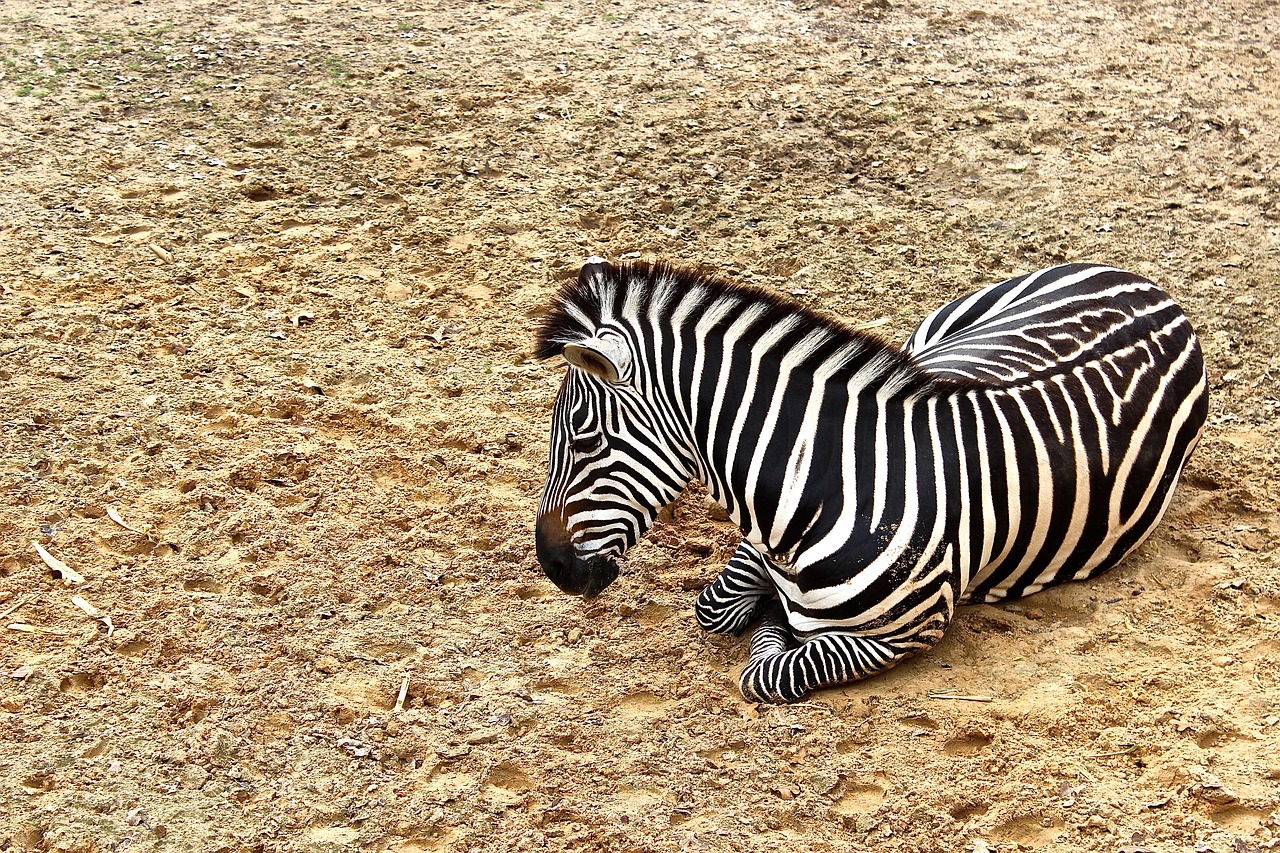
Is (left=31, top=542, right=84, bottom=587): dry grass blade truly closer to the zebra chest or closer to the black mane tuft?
the black mane tuft

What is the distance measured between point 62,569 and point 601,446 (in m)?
2.41

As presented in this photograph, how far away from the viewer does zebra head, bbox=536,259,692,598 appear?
13.2 ft

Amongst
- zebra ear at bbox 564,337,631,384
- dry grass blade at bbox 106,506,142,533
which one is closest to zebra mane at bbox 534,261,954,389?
zebra ear at bbox 564,337,631,384

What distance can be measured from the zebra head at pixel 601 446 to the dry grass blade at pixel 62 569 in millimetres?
2040

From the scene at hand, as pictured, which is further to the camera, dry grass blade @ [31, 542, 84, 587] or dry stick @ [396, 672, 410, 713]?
dry grass blade @ [31, 542, 84, 587]

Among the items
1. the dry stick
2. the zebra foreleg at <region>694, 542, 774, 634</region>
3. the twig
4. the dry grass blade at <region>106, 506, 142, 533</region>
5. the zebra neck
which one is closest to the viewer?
the zebra neck

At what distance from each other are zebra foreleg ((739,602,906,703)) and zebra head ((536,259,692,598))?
0.66 metres

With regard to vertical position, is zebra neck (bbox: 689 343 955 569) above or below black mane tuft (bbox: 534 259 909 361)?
below

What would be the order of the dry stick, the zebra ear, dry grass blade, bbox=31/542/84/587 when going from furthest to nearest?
dry grass blade, bbox=31/542/84/587
the dry stick
the zebra ear

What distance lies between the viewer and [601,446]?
13.4 feet

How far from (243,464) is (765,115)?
4.55 m

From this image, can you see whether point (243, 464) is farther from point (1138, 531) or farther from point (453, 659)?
point (1138, 531)

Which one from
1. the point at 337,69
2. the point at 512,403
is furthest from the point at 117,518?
the point at 337,69

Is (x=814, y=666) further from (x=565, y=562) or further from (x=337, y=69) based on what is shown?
(x=337, y=69)
